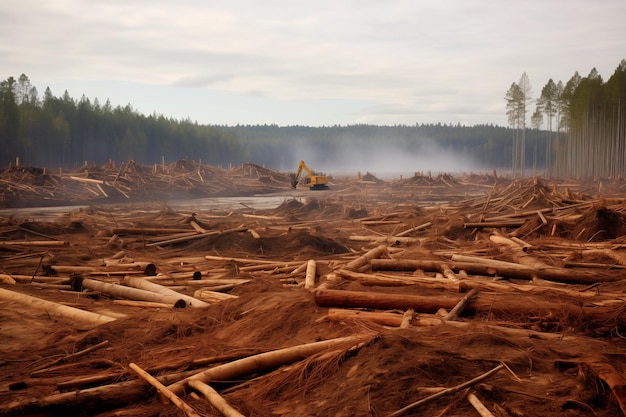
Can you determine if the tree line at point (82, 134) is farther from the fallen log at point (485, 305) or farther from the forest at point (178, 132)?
the fallen log at point (485, 305)

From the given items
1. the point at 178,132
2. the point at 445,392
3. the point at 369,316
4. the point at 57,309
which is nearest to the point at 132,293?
the point at 57,309

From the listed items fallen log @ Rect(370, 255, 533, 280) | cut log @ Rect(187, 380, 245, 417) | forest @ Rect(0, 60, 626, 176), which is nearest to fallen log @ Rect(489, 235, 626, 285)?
fallen log @ Rect(370, 255, 533, 280)

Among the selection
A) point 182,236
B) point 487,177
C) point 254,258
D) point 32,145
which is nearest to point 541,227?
point 254,258

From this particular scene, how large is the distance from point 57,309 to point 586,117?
79.7 m

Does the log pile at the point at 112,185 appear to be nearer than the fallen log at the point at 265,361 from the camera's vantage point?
No

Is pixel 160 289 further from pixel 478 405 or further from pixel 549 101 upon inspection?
pixel 549 101

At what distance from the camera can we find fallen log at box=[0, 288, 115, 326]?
9362 millimetres

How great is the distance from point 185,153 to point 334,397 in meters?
120

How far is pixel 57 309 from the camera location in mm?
10062

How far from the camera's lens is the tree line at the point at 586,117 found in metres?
72.5

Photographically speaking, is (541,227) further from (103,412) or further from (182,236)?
(103,412)

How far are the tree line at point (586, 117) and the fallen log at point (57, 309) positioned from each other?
7056 cm

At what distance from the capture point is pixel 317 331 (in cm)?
733

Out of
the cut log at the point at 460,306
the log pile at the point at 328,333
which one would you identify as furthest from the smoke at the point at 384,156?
the cut log at the point at 460,306
